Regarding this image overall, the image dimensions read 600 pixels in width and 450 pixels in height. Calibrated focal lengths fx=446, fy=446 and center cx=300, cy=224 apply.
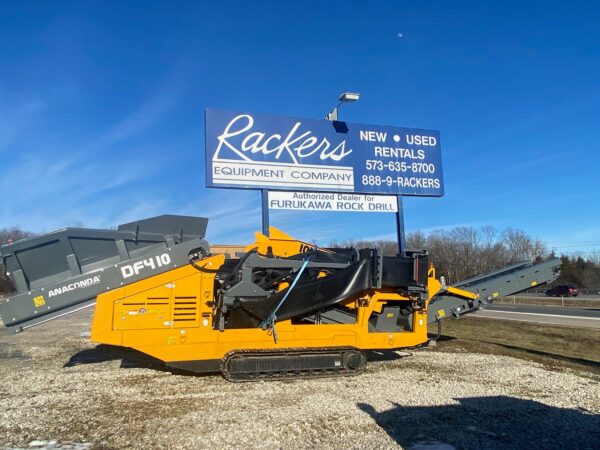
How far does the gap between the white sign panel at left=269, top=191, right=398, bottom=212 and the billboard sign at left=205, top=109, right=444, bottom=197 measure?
20 cm

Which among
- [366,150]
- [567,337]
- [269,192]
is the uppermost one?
[366,150]

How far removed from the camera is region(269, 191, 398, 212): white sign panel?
1244cm

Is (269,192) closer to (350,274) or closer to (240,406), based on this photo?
(350,274)

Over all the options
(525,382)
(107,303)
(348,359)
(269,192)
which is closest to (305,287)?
(348,359)

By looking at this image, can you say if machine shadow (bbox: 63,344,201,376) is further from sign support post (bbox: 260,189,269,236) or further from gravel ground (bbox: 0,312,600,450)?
sign support post (bbox: 260,189,269,236)

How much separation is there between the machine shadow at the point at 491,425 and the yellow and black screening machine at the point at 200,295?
74.8 inches

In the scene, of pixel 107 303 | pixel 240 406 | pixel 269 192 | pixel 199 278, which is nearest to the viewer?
pixel 240 406

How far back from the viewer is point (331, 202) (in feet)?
42.4

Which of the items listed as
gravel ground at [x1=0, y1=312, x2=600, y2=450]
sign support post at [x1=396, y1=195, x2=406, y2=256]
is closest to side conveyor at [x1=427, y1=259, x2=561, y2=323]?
gravel ground at [x1=0, y1=312, x2=600, y2=450]

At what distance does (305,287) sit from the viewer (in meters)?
7.10

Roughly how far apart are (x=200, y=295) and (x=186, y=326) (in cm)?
52

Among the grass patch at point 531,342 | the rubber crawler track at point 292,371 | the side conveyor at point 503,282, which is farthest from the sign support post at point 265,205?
the grass patch at point 531,342

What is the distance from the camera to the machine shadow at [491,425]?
442 cm

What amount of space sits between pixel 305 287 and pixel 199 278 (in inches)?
67.4
